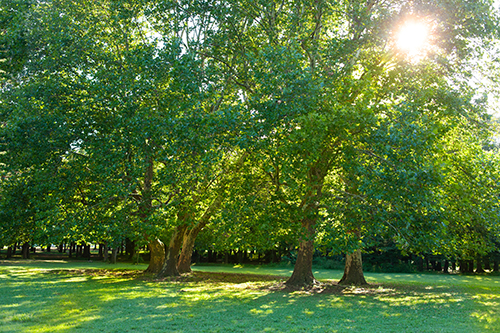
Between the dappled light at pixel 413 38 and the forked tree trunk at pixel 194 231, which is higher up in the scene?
the dappled light at pixel 413 38

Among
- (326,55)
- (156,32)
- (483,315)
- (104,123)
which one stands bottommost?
(483,315)

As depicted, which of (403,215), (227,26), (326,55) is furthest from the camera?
(227,26)

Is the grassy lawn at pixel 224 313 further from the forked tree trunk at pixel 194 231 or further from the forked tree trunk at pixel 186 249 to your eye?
the forked tree trunk at pixel 186 249

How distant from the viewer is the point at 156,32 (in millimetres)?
21641

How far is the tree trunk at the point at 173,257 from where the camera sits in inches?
918

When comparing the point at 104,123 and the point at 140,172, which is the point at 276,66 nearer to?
the point at 140,172

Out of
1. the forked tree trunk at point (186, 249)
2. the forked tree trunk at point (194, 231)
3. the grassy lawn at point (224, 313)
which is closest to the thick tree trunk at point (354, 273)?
the grassy lawn at point (224, 313)

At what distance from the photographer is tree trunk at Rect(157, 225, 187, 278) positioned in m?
23.3

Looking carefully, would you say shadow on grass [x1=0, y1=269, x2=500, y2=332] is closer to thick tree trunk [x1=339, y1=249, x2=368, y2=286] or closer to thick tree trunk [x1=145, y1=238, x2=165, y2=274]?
thick tree trunk [x1=339, y1=249, x2=368, y2=286]

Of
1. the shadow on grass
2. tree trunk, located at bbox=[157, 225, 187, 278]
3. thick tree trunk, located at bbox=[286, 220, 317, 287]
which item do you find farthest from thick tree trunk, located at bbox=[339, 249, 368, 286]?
tree trunk, located at bbox=[157, 225, 187, 278]

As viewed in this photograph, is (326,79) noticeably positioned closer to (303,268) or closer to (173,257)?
(303,268)

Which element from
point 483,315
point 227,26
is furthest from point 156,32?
point 483,315

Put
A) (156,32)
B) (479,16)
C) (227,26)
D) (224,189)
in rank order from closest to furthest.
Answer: (479,16) < (227,26) < (224,189) < (156,32)

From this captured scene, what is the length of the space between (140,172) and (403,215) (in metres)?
10.1
